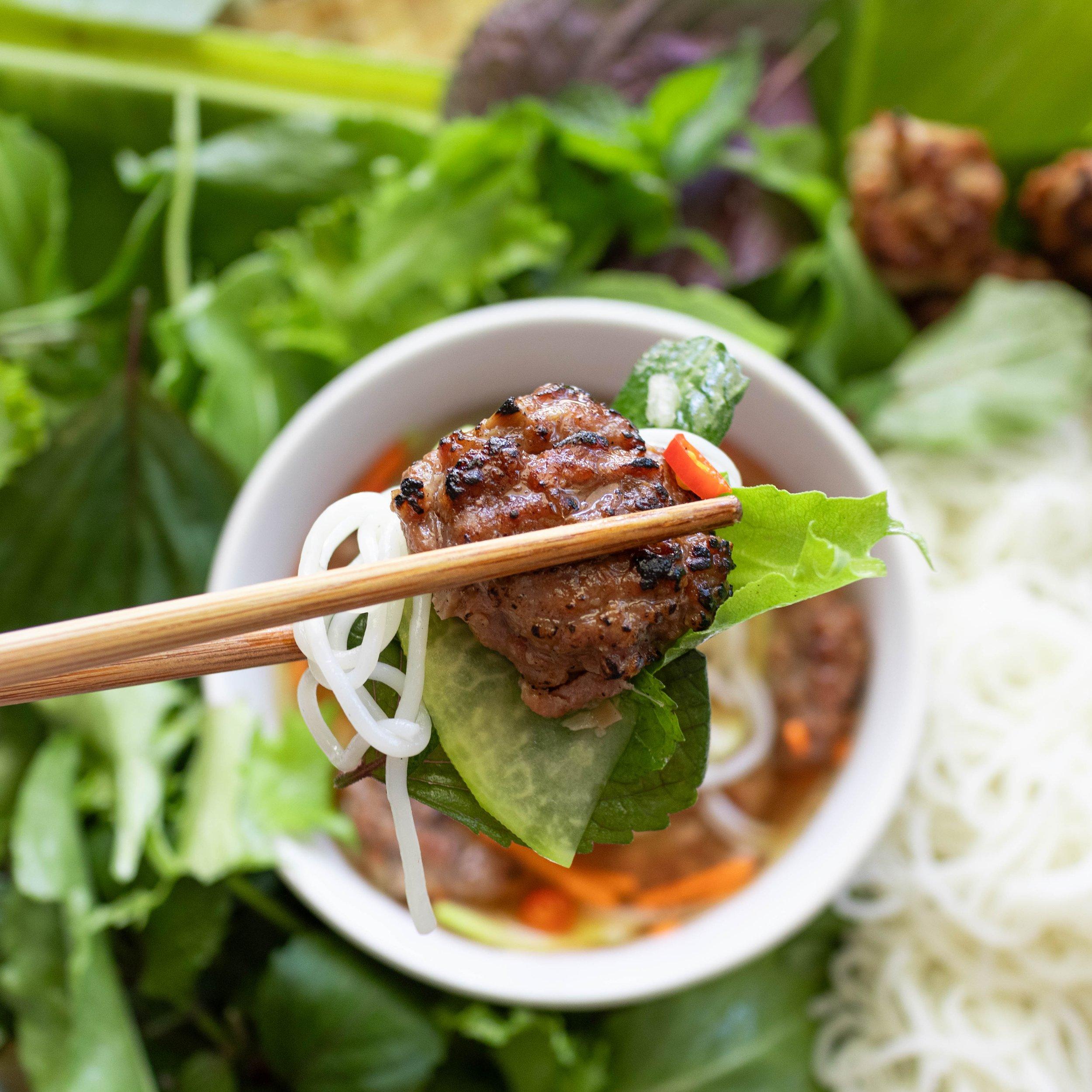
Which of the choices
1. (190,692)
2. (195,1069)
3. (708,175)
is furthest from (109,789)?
(708,175)

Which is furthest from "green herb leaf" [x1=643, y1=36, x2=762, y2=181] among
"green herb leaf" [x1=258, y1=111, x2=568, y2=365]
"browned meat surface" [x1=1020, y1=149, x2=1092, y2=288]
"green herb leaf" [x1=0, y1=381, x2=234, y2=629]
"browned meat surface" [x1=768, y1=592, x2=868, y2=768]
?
"green herb leaf" [x1=0, y1=381, x2=234, y2=629]

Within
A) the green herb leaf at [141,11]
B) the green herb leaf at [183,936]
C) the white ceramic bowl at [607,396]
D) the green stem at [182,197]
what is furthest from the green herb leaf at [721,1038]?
the green herb leaf at [141,11]

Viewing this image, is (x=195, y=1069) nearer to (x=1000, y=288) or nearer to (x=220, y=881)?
(x=220, y=881)

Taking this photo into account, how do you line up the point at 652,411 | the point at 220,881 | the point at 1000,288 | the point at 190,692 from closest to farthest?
the point at 652,411
the point at 220,881
the point at 190,692
the point at 1000,288

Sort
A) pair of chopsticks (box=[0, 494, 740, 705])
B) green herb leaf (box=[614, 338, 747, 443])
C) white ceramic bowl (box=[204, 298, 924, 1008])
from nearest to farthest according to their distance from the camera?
pair of chopsticks (box=[0, 494, 740, 705]) < green herb leaf (box=[614, 338, 747, 443]) < white ceramic bowl (box=[204, 298, 924, 1008])

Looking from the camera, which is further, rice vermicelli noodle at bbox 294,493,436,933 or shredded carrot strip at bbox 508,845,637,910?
shredded carrot strip at bbox 508,845,637,910

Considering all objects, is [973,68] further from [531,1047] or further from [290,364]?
[531,1047]

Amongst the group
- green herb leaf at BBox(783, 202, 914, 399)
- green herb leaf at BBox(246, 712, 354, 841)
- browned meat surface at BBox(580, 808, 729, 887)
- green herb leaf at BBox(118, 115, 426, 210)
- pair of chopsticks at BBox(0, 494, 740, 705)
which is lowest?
browned meat surface at BBox(580, 808, 729, 887)

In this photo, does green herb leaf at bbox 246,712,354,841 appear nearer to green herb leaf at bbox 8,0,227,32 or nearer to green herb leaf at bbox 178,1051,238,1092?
green herb leaf at bbox 178,1051,238,1092
